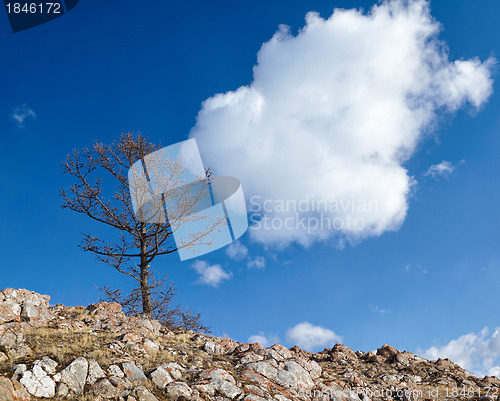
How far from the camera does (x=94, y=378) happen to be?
1044cm

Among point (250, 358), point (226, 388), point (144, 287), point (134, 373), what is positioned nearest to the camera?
point (134, 373)

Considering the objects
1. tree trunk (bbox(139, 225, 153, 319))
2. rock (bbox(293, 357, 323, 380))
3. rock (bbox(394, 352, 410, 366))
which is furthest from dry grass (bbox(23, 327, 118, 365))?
rock (bbox(394, 352, 410, 366))

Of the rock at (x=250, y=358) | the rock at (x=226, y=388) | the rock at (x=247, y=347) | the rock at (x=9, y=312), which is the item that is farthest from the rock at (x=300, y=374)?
the rock at (x=9, y=312)

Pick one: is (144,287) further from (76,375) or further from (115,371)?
(76,375)

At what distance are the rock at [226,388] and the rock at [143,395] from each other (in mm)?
1932

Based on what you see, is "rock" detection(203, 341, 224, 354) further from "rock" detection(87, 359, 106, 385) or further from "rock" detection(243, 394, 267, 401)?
"rock" detection(87, 359, 106, 385)

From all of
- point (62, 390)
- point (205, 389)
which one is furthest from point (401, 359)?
point (62, 390)

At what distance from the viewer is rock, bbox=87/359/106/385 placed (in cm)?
1038

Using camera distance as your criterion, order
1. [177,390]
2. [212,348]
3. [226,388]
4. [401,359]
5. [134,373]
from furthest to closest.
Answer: [401,359] → [212,348] → [226,388] → [134,373] → [177,390]

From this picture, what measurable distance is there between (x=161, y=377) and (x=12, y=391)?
12.4 feet

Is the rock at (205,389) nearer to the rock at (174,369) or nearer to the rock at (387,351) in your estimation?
the rock at (174,369)

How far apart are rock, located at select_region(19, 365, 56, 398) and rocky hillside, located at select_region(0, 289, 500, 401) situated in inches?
0.9

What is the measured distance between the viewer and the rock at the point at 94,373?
1038 centimetres

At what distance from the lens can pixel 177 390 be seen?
1084 centimetres
